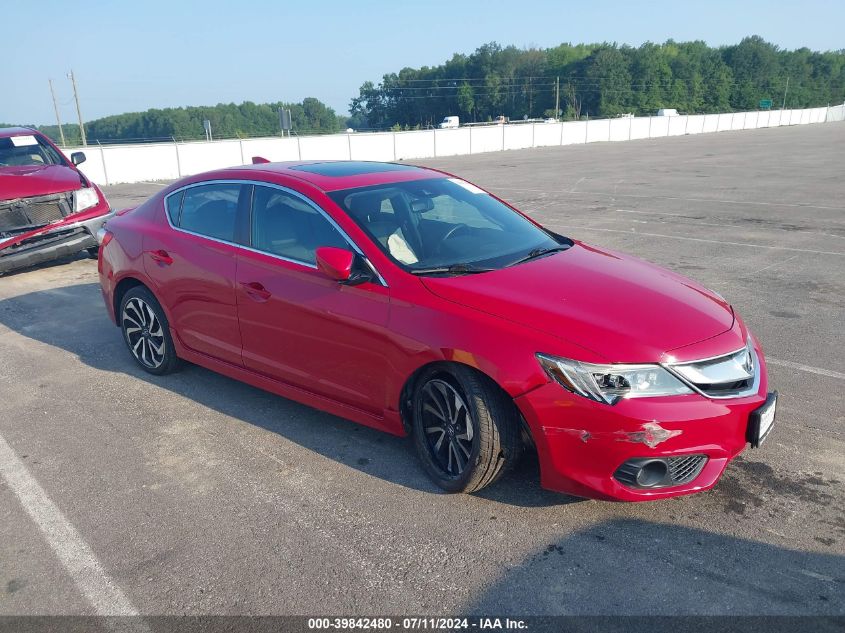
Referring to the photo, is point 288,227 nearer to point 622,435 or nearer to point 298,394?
point 298,394

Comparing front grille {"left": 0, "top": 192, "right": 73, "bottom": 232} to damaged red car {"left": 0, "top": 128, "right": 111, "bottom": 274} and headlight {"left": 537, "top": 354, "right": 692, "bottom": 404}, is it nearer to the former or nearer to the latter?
damaged red car {"left": 0, "top": 128, "right": 111, "bottom": 274}

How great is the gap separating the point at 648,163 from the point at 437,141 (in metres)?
11.5

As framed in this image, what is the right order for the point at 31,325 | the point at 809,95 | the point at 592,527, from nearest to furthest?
the point at 592,527 < the point at 31,325 < the point at 809,95

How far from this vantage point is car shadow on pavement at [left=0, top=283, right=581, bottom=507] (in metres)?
3.71

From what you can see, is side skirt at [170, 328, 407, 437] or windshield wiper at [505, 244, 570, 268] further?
windshield wiper at [505, 244, 570, 268]

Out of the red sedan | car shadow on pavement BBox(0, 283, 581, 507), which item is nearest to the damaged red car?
car shadow on pavement BBox(0, 283, 581, 507)

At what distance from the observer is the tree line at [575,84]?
114 metres

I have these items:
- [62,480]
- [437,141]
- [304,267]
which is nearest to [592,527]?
[304,267]

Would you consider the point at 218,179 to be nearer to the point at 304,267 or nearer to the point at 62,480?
the point at 304,267

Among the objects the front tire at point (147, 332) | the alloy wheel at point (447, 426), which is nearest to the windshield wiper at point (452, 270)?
the alloy wheel at point (447, 426)

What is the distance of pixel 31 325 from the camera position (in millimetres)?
6914

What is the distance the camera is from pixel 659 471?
309 centimetres

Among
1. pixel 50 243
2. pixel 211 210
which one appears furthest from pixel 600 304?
pixel 50 243

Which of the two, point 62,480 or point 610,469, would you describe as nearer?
point 610,469
